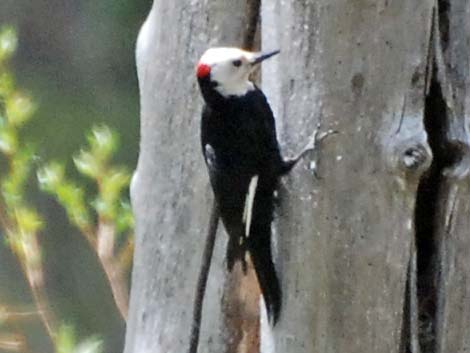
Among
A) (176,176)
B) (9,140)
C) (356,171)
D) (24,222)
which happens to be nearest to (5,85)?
(9,140)

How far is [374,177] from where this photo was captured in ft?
2.81

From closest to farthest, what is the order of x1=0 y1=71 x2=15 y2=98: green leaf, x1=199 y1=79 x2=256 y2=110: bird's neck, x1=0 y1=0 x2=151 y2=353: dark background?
x1=199 y1=79 x2=256 y2=110: bird's neck → x1=0 y1=71 x2=15 y2=98: green leaf → x1=0 y1=0 x2=151 y2=353: dark background

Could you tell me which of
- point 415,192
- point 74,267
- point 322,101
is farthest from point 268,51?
point 74,267

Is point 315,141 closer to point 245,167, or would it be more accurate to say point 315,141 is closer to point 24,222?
point 245,167

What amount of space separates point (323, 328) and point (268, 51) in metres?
0.26

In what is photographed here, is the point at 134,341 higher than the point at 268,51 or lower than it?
lower

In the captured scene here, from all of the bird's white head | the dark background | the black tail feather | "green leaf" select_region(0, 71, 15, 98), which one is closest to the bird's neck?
the bird's white head

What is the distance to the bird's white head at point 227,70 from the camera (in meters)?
0.93

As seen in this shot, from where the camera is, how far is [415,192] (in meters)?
0.86

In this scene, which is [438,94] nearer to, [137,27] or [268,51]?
[268,51]

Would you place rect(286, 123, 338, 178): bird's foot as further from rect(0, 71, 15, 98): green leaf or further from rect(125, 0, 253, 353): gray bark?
rect(0, 71, 15, 98): green leaf

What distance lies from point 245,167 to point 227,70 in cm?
9

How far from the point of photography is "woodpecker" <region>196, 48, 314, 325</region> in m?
0.90

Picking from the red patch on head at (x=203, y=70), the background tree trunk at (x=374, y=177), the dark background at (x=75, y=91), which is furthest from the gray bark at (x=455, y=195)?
the dark background at (x=75, y=91)
